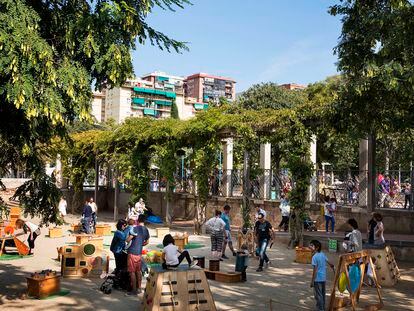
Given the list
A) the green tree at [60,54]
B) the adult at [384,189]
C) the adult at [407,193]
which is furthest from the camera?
the adult at [384,189]

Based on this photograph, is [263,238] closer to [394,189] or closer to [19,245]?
[394,189]

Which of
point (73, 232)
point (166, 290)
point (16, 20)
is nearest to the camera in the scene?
point (16, 20)

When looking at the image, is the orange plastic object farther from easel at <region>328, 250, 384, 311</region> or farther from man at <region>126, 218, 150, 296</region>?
easel at <region>328, 250, 384, 311</region>

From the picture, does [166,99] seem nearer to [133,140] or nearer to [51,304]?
[133,140]

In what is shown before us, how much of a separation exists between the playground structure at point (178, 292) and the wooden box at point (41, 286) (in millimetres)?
2527

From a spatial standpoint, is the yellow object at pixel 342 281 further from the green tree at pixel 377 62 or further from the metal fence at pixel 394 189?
the metal fence at pixel 394 189

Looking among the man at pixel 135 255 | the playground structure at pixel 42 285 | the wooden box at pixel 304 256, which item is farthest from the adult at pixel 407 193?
the playground structure at pixel 42 285

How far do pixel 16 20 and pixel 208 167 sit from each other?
15.3 meters

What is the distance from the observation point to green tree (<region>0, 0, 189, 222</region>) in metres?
5.87

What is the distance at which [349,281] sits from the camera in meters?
8.85

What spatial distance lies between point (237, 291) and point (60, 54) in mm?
6314

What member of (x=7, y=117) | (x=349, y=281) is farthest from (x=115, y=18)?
(x=349, y=281)

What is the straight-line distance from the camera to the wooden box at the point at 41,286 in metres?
9.69

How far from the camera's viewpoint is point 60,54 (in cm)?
701
